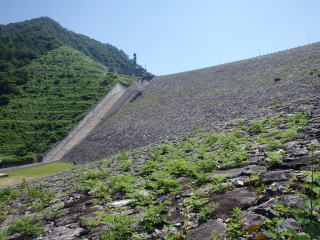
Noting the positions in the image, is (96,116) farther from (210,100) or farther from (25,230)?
(25,230)

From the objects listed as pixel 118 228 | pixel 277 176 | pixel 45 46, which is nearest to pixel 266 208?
pixel 277 176

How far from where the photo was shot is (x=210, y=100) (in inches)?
958

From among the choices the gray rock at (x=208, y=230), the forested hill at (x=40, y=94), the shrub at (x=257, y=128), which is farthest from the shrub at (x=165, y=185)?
the forested hill at (x=40, y=94)

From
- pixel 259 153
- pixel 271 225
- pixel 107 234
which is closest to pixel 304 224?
pixel 271 225

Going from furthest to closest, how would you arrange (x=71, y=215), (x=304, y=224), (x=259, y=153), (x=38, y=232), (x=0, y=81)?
(x=0, y=81)
(x=259, y=153)
(x=71, y=215)
(x=38, y=232)
(x=304, y=224)

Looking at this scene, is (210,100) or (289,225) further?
(210,100)

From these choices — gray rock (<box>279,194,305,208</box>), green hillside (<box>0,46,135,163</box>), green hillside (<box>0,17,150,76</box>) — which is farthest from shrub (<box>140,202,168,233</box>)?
green hillside (<box>0,17,150,76</box>)

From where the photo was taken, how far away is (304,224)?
8.95 feet

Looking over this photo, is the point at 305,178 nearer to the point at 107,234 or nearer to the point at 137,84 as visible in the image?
the point at 107,234

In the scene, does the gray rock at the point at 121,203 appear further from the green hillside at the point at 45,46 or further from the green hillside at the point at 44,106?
the green hillside at the point at 45,46

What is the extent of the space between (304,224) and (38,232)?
17.1ft

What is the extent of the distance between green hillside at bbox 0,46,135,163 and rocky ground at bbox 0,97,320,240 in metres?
18.7

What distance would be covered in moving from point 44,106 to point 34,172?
55.6 feet

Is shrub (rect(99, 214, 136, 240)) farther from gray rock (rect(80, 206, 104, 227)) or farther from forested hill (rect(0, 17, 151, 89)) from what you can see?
forested hill (rect(0, 17, 151, 89))
